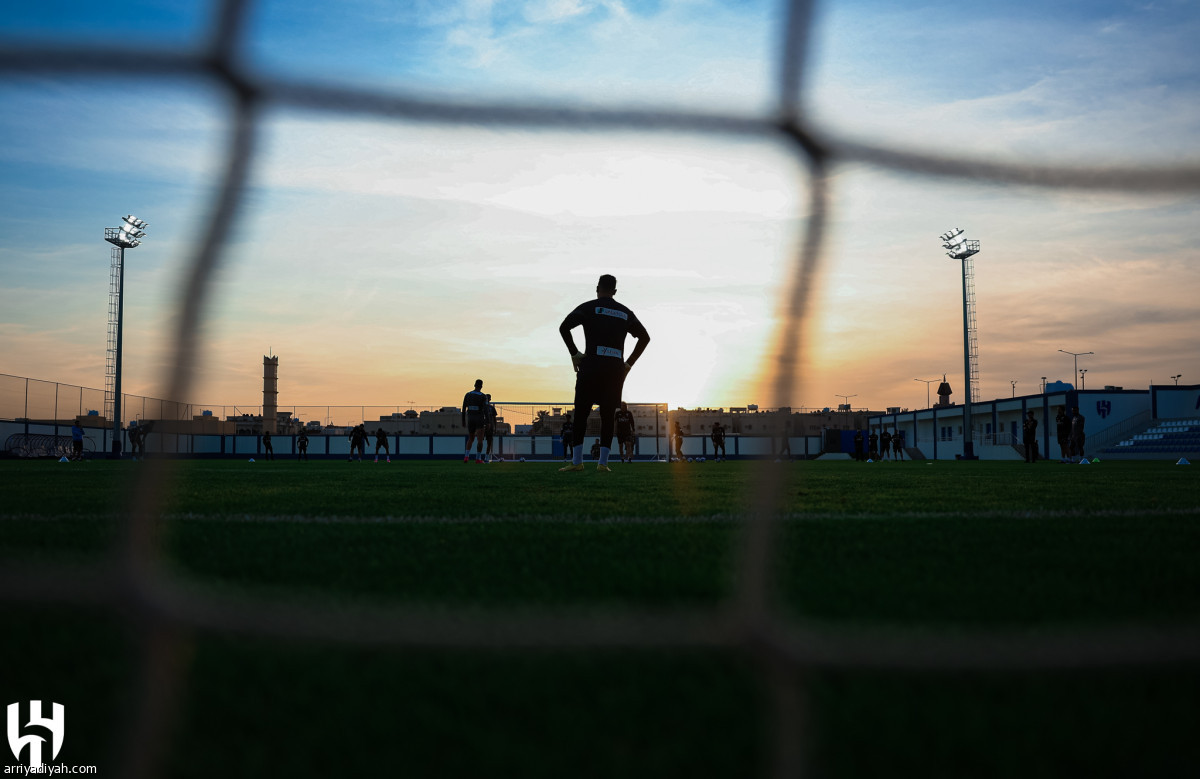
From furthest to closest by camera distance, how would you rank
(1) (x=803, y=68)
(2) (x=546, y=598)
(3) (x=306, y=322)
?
(3) (x=306, y=322) → (1) (x=803, y=68) → (2) (x=546, y=598)

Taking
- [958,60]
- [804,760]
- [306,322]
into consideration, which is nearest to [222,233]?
[306,322]

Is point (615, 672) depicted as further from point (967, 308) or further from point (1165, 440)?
point (1165, 440)

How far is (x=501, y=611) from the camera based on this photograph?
149 cm

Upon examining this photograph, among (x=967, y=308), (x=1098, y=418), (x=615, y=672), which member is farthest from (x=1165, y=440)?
(x=615, y=672)

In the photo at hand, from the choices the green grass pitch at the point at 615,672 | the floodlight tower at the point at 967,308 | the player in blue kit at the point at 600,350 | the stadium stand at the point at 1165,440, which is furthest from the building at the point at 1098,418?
the green grass pitch at the point at 615,672

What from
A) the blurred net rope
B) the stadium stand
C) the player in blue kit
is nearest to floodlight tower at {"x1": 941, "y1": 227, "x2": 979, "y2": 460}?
the stadium stand

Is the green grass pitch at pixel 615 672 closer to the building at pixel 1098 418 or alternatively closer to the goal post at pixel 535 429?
the goal post at pixel 535 429

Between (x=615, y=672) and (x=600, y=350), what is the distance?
18.5 ft

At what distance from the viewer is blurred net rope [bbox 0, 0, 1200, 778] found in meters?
1.19

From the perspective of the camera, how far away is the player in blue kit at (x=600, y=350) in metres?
6.84

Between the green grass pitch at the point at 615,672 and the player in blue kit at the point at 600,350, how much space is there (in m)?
3.93

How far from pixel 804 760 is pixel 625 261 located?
2.33 metres

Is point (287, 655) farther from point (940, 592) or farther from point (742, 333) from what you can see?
point (742, 333)

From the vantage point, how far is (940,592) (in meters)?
1.73
